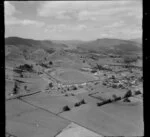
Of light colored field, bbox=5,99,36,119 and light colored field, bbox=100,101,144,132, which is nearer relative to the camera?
light colored field, bbox=100,101,144,132

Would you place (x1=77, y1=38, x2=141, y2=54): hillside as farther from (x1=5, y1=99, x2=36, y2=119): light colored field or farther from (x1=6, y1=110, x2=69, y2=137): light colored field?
(x1=6, y1=110, x2=69, y2=137): light colored field

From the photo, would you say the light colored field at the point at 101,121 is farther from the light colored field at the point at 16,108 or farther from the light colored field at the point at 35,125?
the light colored field at the point at 16,108

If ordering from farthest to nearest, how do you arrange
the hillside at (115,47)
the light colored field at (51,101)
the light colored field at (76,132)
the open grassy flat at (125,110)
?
1. the hillside at (115,47)
2. the light colored field at (51,101)
3. the open grassy flat at (125,110)
4. the light colored field at (76,132)

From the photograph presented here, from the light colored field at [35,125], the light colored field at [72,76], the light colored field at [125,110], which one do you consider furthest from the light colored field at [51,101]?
the light colored field at [72,76]

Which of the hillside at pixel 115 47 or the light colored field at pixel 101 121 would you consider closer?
the light colored field at pixel 101 121

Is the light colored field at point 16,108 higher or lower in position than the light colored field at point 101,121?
higher

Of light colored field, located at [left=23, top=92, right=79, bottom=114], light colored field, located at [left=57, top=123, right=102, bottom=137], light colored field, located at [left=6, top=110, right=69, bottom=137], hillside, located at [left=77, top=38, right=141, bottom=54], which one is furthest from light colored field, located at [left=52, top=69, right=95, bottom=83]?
hillside, located at [left=77, top=38, right=141, bottom=54]
